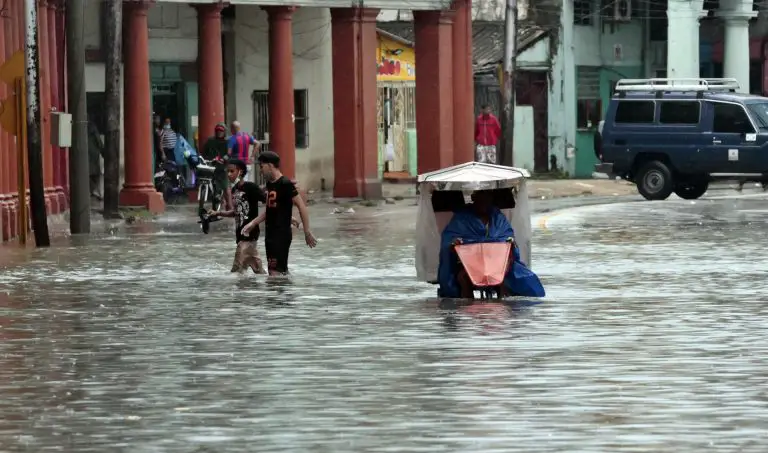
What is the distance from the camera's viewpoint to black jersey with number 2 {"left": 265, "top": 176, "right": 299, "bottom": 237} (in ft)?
72.5

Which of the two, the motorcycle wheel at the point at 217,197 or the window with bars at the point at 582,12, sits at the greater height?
the window with bars at the point at 582,12

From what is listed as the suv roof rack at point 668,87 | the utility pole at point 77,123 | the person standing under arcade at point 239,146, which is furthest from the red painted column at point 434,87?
the utility pole at point 77,123

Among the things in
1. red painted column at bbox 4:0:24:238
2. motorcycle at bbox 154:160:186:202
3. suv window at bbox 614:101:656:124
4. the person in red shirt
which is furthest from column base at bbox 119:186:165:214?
the person in red shirt

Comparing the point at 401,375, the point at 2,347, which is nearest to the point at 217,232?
the point at 2,347

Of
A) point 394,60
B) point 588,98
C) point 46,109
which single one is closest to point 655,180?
point 46,109

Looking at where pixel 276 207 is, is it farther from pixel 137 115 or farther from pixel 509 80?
pixel 509 80

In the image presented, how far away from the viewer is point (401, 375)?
13602 millimetres

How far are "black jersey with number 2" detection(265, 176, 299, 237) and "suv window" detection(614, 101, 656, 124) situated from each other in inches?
854

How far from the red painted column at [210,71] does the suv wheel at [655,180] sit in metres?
8.03

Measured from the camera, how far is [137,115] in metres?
40.9

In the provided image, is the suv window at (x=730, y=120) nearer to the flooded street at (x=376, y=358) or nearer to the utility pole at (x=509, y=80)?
the utility pole at (x=509, y=80)

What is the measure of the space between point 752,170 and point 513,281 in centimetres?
2377

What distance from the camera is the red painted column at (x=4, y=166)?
3175cm

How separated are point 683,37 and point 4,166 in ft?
94.8
